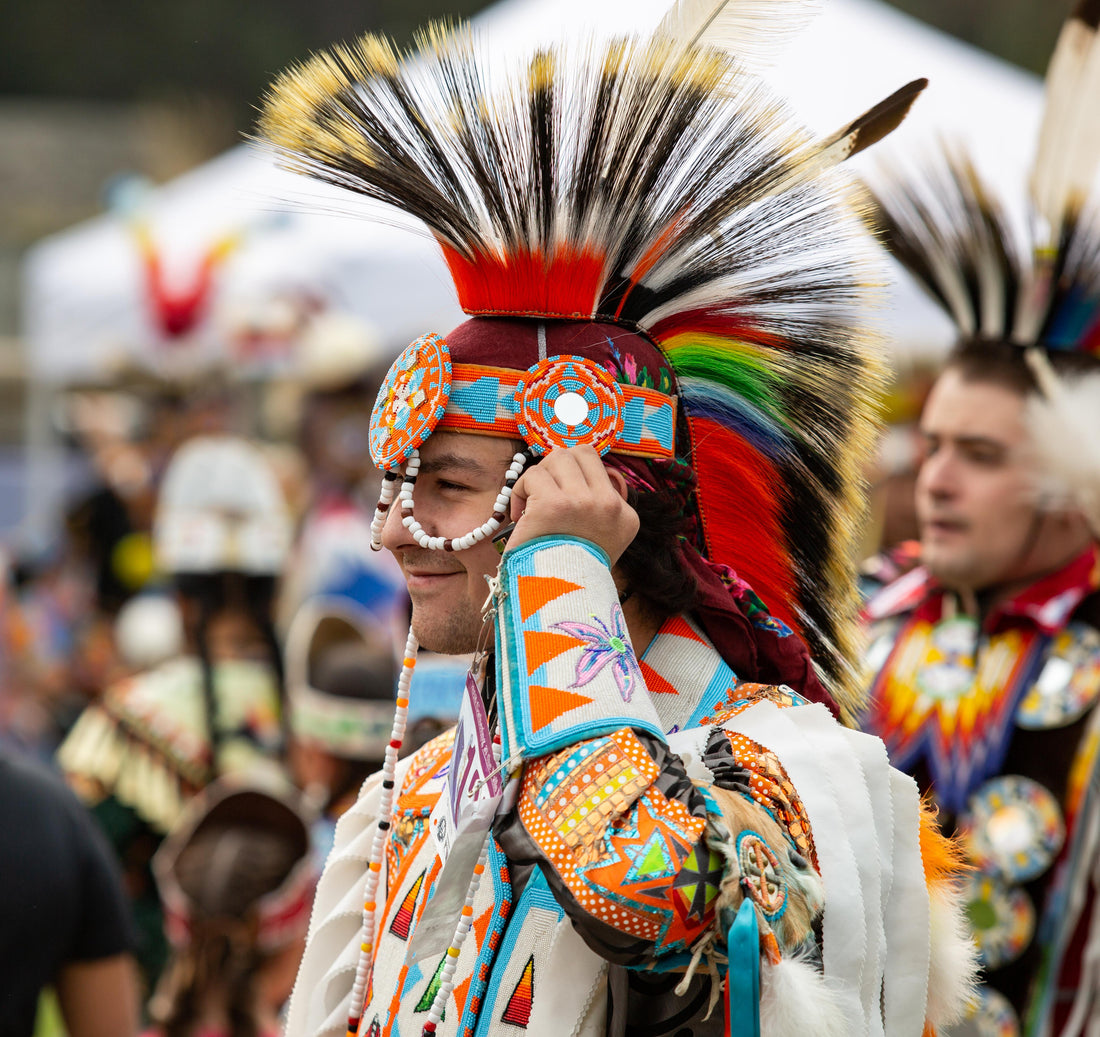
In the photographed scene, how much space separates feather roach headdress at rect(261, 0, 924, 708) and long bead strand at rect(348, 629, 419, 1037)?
13.5 inches

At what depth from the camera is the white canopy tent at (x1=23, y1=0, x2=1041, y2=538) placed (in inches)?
258

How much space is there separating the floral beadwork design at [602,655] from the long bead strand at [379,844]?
17.2 inches

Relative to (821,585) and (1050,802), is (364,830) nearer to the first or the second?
(821,585)

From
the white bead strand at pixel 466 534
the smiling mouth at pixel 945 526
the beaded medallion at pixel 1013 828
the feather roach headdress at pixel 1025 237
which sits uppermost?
the feather roach headdress at pixel 1025 237

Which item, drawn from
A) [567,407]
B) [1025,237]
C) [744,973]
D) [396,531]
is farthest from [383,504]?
[1025,237]

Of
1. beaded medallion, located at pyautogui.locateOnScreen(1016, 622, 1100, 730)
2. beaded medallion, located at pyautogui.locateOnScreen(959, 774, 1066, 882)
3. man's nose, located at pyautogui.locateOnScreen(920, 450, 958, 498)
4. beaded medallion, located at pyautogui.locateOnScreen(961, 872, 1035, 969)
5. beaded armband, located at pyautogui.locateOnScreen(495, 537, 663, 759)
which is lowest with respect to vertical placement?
beaded medallion, located at pyautogui.locateOnScreen(961, 872, 1035, 969)

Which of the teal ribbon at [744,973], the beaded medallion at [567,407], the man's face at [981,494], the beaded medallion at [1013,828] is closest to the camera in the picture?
the teal ribbon at [744,973]

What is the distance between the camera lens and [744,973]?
1743mm

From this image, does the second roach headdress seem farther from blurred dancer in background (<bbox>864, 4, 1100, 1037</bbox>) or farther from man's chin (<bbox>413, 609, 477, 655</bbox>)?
man's chin (<bbox>413, 609, 477, 655</bbox>)

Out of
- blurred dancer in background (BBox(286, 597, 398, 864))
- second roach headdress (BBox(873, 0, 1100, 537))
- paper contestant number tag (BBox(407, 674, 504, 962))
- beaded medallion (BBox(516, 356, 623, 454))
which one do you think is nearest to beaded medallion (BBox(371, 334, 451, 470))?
beaded medallion (BBox(516, 356, 623, 454))

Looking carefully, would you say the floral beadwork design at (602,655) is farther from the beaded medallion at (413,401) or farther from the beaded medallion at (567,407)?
the beaded medallion at (413,401)

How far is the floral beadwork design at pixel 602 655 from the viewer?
6.12ft

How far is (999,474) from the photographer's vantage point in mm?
3934

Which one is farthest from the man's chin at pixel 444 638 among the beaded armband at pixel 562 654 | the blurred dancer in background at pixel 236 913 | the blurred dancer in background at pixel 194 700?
the blurred dancer in background at pixel 194 700
